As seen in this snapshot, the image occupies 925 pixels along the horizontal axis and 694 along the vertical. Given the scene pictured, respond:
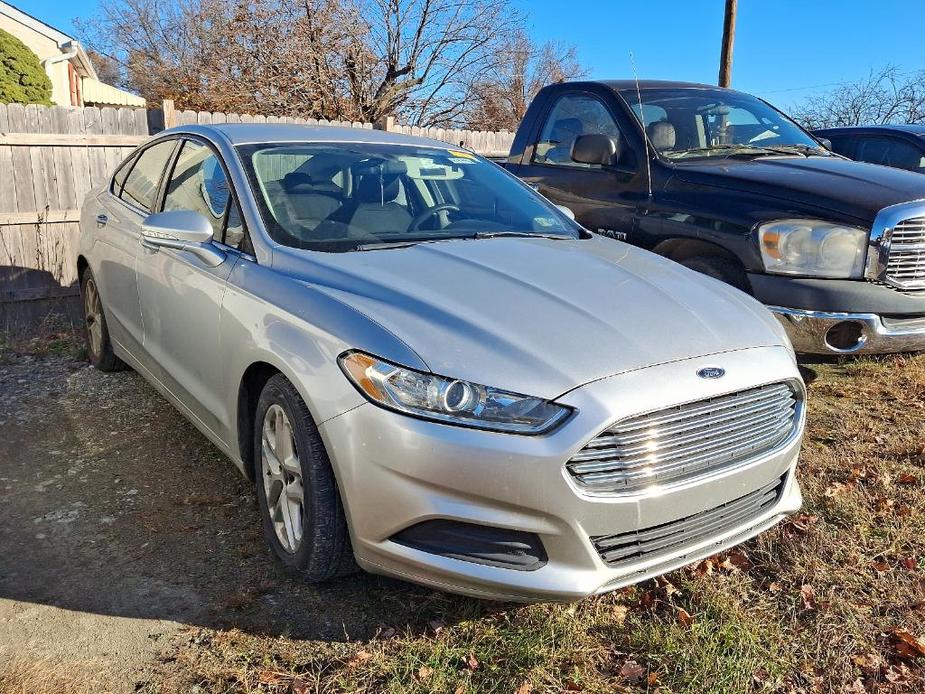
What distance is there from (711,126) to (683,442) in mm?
3764

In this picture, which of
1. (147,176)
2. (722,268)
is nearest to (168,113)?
(147,176)

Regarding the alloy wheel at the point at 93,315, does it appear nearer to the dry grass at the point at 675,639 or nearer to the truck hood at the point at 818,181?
the dry grass at the point at 675,639

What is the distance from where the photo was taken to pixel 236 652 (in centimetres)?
255

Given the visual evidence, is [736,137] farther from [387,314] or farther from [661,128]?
[387,314]

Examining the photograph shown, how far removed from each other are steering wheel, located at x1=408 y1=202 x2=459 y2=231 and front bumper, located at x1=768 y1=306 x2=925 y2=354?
1.84 metres

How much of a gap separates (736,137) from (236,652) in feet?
15.4

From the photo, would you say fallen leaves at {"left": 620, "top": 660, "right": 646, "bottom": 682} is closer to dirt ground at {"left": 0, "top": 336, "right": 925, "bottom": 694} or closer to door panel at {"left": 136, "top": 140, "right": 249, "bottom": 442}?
dirt ground at {"left": 0, "top": 336, "right": 925, "bottom": 694}

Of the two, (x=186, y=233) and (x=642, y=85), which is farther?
(x=642, y=85)

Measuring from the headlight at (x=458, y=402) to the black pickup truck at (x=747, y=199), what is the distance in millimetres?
2503

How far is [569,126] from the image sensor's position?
589cm

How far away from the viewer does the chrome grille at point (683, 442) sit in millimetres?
2289

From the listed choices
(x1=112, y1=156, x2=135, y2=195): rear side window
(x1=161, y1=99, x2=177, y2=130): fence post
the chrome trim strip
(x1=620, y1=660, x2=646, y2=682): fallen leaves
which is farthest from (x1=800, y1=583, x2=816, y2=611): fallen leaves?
(x1=161, y1=99, x2=177, y2=130): fence post

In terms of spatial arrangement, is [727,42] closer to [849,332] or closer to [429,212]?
[849,332]

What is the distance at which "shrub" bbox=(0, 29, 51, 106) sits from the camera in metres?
15.3
